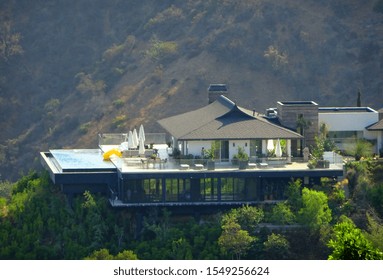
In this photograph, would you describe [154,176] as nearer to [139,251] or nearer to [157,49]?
[139,251]

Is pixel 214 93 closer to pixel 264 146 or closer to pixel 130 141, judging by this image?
pixel 130 141

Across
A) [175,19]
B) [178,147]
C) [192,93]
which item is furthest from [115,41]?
[178,147]

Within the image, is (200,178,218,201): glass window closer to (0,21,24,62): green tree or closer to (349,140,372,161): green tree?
(349,140,372,161): green tree

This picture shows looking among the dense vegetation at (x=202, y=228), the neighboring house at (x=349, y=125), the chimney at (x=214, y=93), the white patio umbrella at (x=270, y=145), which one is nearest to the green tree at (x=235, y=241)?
the dense vegetation at (x=202, y=228)

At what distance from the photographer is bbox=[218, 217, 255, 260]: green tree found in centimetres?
7712

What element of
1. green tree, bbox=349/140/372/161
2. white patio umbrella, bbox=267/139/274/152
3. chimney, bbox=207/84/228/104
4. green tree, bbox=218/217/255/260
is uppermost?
chimney, bbox=207/84/228/104

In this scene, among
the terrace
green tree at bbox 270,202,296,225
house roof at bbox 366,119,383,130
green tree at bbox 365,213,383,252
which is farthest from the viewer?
house roof at bbox 366,119,383,130

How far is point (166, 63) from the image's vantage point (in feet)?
490

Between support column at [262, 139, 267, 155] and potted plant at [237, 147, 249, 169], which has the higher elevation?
support column at [262, 139, 267, 155]

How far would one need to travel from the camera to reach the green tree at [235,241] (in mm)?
77125

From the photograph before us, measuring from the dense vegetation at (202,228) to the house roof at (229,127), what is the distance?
14.2 ft

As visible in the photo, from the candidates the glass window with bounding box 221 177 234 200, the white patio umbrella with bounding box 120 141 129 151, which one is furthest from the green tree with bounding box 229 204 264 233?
the white patio umbrella with bounding box 120 141 129 151

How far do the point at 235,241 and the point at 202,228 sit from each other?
337 cm

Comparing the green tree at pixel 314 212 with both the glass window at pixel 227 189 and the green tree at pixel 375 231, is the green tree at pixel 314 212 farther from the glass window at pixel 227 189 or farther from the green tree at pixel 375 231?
the glass window at pixel 227 189
